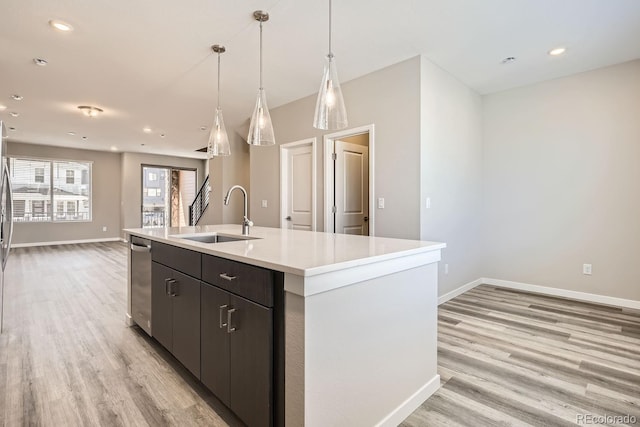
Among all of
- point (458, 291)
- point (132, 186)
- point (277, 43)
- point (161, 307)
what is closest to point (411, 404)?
point (161, 307)

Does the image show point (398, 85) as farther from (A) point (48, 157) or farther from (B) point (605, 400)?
(A) point (48, 157)

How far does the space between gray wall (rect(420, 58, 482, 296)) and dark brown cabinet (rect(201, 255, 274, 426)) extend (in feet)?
7.70

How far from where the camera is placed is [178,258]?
6.71 ft

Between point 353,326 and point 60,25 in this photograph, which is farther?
point 60,25

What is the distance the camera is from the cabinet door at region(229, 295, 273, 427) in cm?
133

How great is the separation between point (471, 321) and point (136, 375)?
2.76 m

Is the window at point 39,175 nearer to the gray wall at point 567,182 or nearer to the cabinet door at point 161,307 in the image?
the cabinet door at point 161,307

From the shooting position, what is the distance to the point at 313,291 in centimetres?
121

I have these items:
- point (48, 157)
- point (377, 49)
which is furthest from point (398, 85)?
point (48, 157)

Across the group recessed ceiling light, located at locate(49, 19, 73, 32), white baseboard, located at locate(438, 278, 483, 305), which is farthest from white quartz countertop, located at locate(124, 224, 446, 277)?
recessed ceiling light, located at locate(49, 19, 73, 32)

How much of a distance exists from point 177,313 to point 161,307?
0.32 meters

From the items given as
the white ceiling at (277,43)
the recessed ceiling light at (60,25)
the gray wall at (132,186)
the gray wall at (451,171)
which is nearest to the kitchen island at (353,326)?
the gray wall at (451,171)

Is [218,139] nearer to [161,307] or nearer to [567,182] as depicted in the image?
[161,307]

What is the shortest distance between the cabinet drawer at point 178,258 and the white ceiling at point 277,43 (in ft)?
6.08
